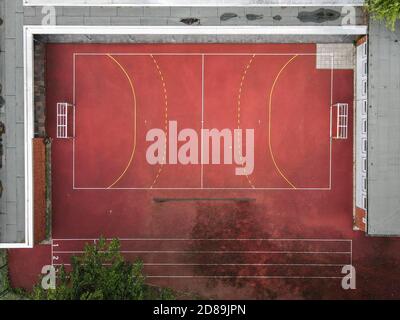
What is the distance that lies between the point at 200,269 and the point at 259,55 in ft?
30.3

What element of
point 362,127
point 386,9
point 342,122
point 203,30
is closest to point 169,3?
point 203,30

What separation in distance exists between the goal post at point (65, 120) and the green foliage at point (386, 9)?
39.7 ft

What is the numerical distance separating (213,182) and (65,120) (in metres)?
6.61

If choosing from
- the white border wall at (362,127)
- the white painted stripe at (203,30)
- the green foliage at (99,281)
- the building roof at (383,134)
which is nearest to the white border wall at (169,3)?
the white painted stripe at (203,30)

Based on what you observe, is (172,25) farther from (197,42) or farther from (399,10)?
(399,10)

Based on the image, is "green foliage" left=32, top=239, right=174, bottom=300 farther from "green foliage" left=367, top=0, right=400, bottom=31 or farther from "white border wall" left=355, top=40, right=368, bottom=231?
"green foliage" left=367, top=0, right=400, bottom=31

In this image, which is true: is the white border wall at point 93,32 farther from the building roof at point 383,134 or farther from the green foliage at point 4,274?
the green foliage at point 4,274

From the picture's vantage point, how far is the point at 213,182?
17953 millimetres

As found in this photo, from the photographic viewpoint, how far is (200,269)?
59.2ft

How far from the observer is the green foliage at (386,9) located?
47.8 ft

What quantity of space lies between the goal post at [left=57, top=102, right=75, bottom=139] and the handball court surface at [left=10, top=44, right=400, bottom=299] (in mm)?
241

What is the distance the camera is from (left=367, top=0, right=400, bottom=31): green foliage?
47.8 ft

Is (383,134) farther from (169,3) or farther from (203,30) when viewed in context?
(169,3)
